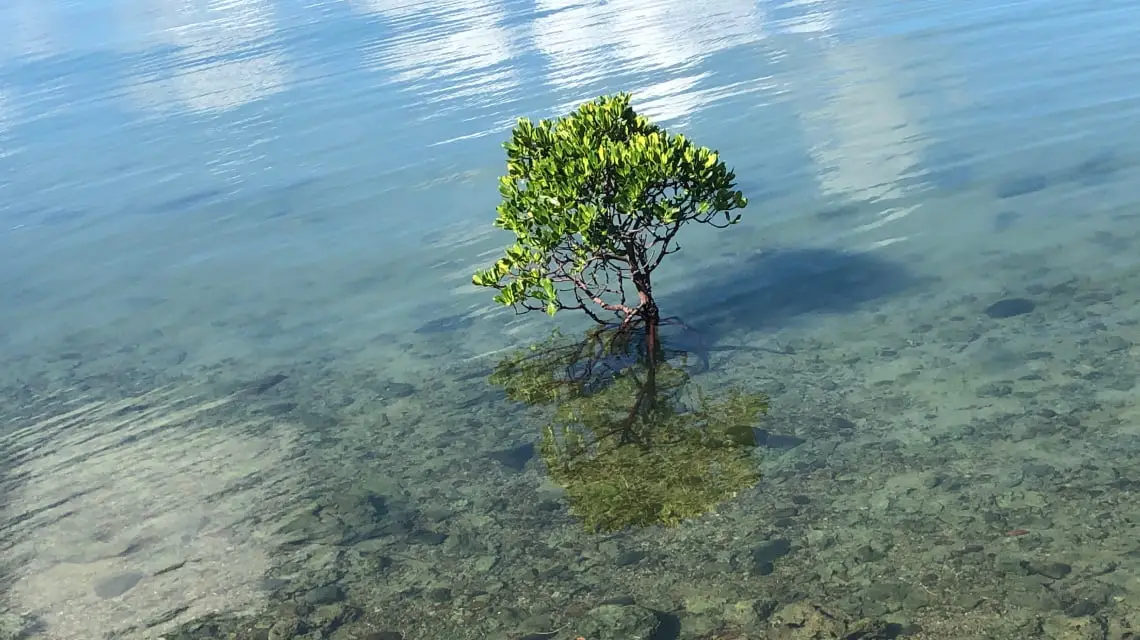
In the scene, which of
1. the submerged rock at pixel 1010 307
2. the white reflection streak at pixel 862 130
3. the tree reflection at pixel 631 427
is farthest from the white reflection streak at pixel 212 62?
the submerged rock at pixel 1010 307

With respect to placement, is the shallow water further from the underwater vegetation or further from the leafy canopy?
the leafy canopy

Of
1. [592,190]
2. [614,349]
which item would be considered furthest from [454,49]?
[592,190]

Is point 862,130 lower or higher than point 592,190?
lower

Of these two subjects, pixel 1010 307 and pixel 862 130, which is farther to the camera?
pixel 862 130

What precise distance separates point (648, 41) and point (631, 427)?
37500 mm

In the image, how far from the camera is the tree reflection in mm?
15078

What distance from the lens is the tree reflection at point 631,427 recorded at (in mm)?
15078

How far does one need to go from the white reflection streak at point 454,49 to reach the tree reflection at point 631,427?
84.0 ft

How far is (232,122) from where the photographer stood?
45.8 metres

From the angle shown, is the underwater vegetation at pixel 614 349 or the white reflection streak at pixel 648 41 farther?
the white reflection streak at pixel 648 41

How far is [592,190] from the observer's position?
18.0 m

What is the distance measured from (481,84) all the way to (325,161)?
11.4 m

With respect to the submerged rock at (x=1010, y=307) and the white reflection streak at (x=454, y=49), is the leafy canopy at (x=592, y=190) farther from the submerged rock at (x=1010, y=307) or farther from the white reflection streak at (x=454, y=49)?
the white reflection streak at (x=454, y=49)

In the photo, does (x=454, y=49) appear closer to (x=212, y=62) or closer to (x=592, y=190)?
(x=212, y=62)
